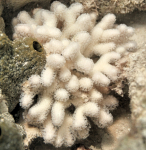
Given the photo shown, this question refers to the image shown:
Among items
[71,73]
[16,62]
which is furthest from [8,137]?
[71,73]

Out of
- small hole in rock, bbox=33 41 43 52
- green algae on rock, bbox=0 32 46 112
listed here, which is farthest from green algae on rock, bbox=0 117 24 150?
small hole in rock, bbox=33 41 43 52

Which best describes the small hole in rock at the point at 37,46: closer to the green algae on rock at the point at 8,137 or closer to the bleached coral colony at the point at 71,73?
the bleached coral colony at the point at 71,73

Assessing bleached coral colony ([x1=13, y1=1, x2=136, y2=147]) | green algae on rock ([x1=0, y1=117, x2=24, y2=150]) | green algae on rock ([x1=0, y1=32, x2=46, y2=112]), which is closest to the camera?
green algae on rock ([x1=0, y1=117, x2=24, y2=150])

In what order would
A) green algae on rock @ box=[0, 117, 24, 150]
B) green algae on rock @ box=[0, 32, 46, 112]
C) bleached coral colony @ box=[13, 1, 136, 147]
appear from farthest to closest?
1. bleached coral colony @ box=[13, 1, 136, 147]
2. green algae on rock @ box=[0, 32, 46, 112]
3. green algae on rock @ box=[0, 117, 24, 150]

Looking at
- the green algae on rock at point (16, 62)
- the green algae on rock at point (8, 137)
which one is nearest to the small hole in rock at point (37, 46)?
the green algae on rock at point (16, 62)

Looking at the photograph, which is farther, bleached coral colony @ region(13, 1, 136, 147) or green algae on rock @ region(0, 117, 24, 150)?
bleached coral colony @ region(13, 1, 136, 147)

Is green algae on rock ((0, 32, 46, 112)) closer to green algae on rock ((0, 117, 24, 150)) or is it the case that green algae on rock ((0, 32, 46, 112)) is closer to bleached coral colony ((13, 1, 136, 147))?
bleached coral colony ((13, 1, 136, 147))
